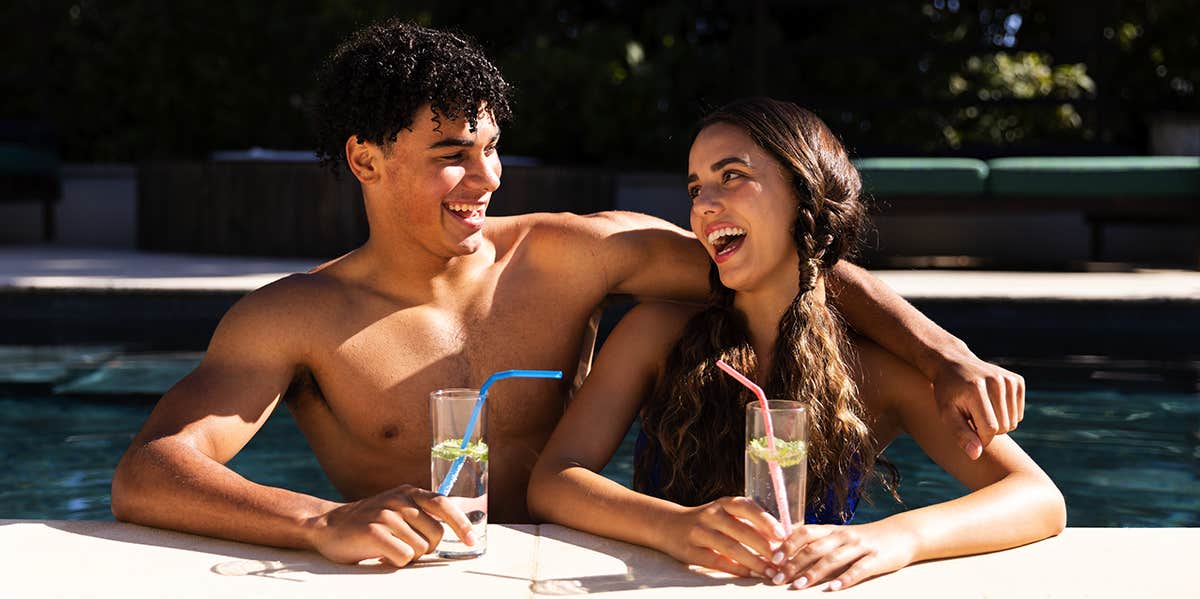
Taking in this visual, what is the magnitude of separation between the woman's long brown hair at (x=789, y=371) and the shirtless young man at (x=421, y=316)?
17 centimetres

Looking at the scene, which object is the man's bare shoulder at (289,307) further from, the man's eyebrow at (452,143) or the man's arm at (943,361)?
the man's arm at (943,361)

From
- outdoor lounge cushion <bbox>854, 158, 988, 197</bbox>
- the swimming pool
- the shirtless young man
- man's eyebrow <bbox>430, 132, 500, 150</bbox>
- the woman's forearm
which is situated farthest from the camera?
outdoor lounge cushion <bbox>854, 158, 988, 197</bbox>

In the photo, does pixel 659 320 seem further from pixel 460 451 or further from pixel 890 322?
pixel 460 451

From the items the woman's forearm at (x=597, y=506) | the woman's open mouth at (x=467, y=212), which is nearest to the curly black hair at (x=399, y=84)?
the woman's open mouth at (x=467, y=212)

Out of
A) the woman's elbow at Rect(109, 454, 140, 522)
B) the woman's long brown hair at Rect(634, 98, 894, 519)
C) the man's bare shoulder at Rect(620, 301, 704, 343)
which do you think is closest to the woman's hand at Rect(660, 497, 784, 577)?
the woman's long brown hair at Rect(634, 98, 894, 519)

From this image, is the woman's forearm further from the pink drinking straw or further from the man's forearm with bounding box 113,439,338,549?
the man's forearm with bounding box 113,439,338,549

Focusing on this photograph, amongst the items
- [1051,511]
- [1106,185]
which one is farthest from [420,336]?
[1106,185]

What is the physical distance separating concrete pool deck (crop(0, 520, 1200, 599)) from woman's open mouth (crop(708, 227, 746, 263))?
0.53m

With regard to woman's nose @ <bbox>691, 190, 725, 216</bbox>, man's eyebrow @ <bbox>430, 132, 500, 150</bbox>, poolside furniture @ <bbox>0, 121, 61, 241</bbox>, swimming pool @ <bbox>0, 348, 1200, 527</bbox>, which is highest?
man's eyebrow @ <bbox>430, 132, 500, 150</bbox>

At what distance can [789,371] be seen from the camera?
239 centimetres

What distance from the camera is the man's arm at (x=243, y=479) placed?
6.17ft

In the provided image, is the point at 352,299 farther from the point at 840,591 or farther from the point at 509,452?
the point at 840,591

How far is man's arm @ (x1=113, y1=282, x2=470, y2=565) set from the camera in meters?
1.88

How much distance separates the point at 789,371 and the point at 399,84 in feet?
2.75
